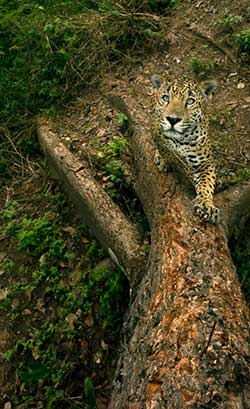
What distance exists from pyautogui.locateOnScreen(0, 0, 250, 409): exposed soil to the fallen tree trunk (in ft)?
2.41

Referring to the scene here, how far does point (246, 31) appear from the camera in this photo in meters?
7.57

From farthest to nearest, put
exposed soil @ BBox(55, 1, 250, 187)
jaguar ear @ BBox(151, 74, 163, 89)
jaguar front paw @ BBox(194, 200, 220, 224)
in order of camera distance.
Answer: exposed soil @ BBox(55, 1, 250, 187) < jaguar ear @ BBox(151, 74, 163, 89) < jaguar front paw @ BBox(194, 200, 220, 224)

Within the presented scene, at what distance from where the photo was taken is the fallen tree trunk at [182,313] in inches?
132

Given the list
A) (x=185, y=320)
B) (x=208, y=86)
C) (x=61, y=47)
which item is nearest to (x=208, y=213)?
(x=185, y=320)

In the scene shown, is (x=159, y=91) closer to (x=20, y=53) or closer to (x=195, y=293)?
(x=195, y=293)

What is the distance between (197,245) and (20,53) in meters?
5.10

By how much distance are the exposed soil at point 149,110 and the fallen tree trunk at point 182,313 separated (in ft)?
2.41

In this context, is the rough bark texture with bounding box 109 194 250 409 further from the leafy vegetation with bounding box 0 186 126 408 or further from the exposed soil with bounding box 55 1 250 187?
the exposed soil with bounding box 55 1 250 187

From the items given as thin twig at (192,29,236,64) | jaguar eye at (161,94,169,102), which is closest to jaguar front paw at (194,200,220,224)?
jaguar eye at (161,94,169,102)

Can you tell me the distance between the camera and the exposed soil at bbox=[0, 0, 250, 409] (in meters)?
5.06

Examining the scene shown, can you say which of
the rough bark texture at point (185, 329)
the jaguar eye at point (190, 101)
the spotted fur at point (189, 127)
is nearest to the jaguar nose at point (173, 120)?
the spotted fur at point (189, 127)

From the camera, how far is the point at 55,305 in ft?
18.0

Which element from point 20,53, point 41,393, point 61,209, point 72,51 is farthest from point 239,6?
point 41,393

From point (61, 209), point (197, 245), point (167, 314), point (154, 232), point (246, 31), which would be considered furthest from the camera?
point (246, 31)
